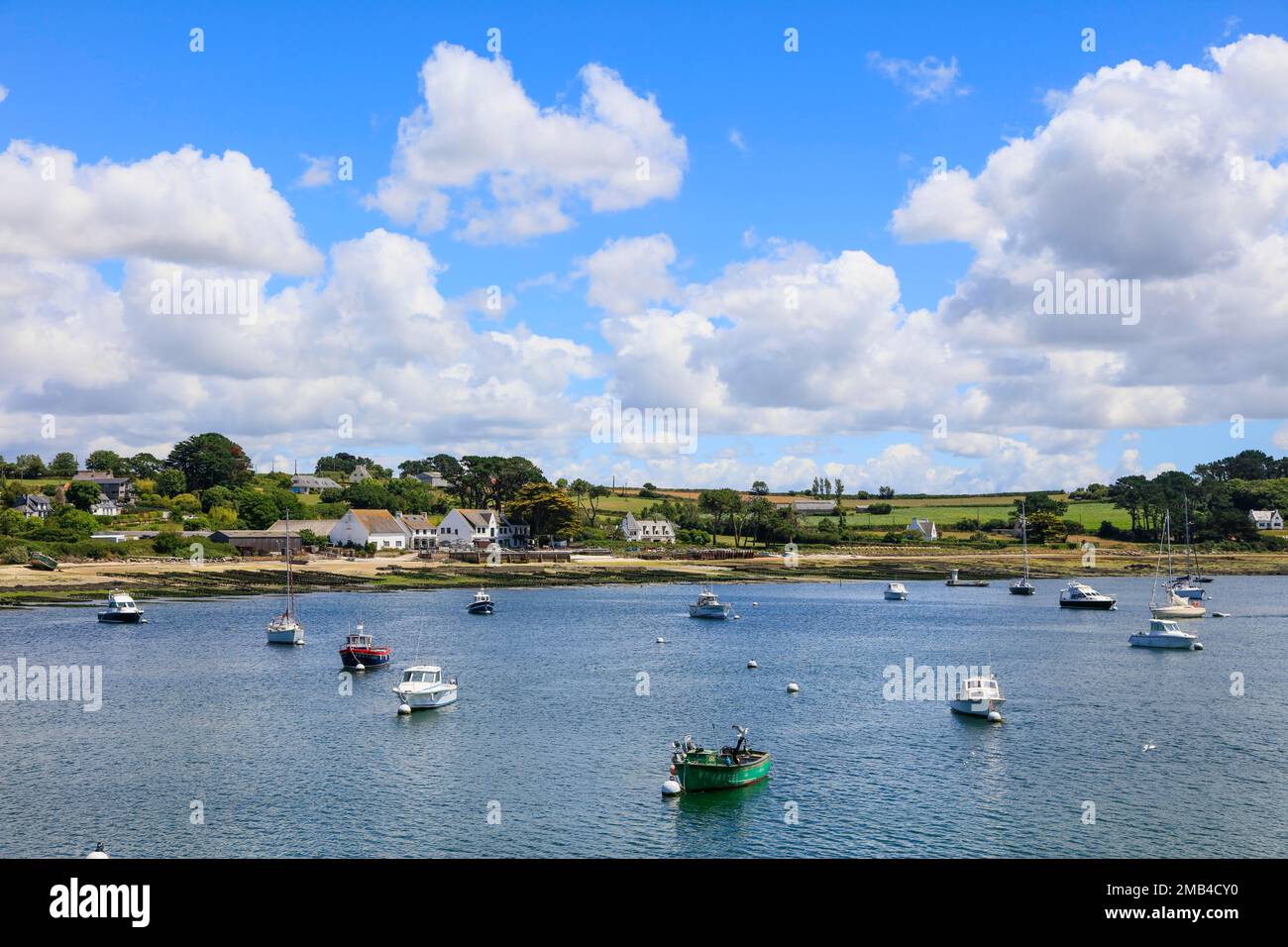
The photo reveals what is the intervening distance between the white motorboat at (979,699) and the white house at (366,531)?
14085 cm

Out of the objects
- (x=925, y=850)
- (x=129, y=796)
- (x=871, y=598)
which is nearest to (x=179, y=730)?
(x=129, y=796)

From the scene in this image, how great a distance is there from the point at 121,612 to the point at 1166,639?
324 feet

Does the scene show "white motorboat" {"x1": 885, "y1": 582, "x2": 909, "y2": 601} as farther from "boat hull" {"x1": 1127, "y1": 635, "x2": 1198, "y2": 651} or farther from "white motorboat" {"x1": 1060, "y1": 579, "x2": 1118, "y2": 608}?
"boat hull" {"x1": 1127, "y1": 635, "x2": 1198, "y2": 651}

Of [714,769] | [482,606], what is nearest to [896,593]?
[482,606]

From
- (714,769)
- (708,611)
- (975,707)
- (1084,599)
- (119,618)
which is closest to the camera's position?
(714,769)

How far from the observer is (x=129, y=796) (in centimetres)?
4159

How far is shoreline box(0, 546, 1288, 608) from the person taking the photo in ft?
409

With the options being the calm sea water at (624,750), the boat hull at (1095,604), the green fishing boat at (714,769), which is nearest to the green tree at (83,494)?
the calm sea water at (624,750)

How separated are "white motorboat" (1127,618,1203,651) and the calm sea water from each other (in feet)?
9.50

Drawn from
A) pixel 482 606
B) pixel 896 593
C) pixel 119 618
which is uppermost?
pixel 119 618

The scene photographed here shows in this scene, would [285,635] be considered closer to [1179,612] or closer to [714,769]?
[714,769]

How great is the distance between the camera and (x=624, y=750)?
49.4m
